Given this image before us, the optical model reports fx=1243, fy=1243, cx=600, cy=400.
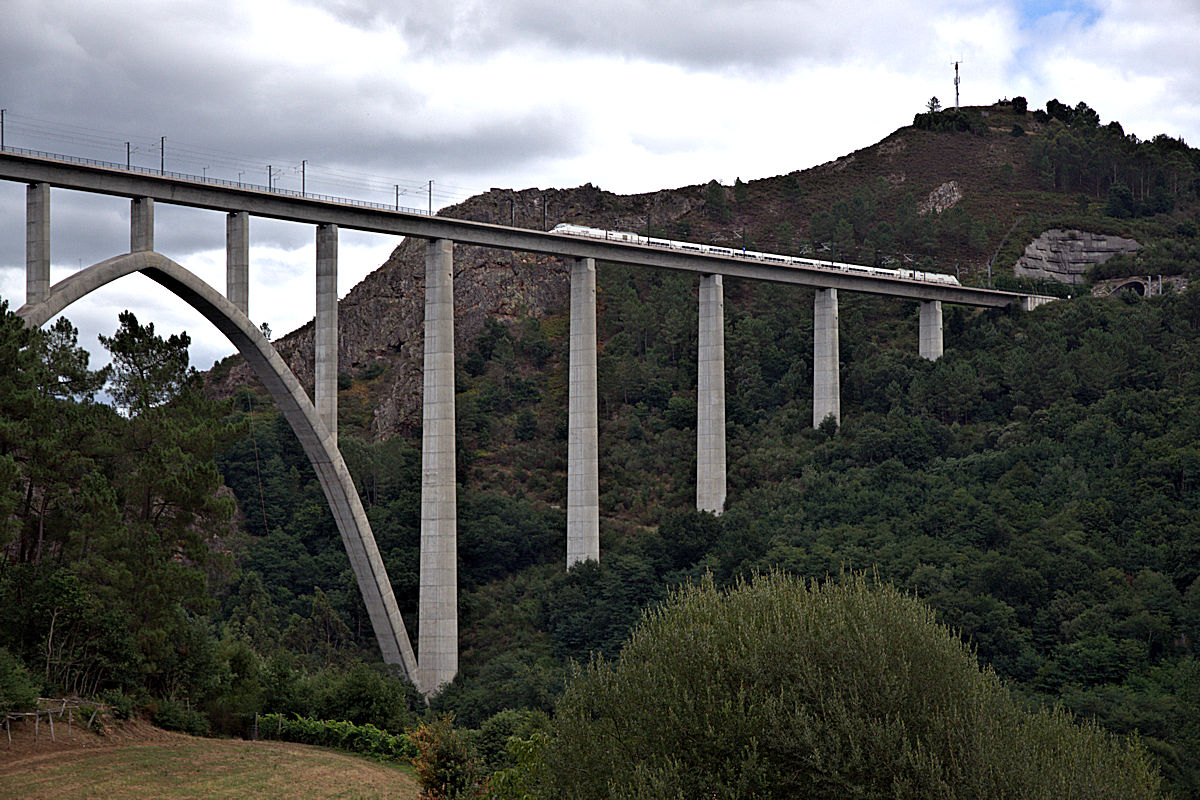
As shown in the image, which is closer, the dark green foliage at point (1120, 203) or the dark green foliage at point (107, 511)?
the dark green foliage at point (107, 511)

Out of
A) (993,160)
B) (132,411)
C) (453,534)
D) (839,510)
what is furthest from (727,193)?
(132,411)

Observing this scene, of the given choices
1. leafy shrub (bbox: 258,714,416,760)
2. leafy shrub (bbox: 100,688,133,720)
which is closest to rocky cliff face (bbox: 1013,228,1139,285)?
leafy shrub (bbox: 258,714,416,760)

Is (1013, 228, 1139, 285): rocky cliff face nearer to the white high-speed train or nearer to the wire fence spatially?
the white high-speed train

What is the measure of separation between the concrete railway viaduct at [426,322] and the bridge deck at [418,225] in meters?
0.05

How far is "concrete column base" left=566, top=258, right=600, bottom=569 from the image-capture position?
49594mm

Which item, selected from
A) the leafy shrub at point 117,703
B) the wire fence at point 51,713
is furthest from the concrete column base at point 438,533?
the wire fence at point 51,713

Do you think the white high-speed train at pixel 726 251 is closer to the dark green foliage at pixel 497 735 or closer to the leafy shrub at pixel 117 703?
the dark green foliage at pixel 497 735

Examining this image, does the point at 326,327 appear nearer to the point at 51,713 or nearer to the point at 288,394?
the point at 288,394

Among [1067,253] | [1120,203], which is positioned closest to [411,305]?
[1067,253]

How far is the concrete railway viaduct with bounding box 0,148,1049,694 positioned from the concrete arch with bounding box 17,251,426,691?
0.05m

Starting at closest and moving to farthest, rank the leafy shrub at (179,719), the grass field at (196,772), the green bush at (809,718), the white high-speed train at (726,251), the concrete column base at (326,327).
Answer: the green bush at (809,718), the grass field at (196,772), the leafy shrub at (179,719), the concrete column base at (326,327), the white high-speed train at (726,251)

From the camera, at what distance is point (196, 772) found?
92.8 ft

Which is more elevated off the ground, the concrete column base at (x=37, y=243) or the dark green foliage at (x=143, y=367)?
the concrete column base at (x=37, y=243)

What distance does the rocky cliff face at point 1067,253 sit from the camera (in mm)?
78688
